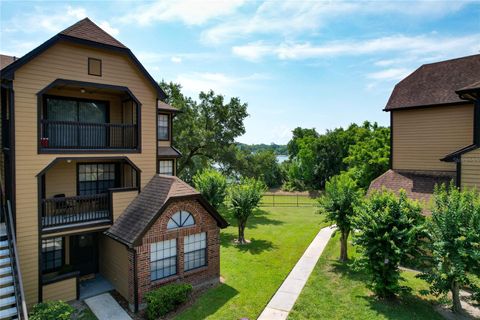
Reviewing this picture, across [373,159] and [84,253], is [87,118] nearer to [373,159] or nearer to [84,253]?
[84,253]

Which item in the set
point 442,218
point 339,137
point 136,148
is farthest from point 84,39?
point 339,137

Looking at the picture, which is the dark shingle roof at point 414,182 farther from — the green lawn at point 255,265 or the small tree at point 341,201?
the green lawn at point 255,265

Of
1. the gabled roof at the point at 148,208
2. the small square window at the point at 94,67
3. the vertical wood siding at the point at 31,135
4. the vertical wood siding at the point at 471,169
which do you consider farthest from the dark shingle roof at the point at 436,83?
the vertical wood siding at the point at 31,135

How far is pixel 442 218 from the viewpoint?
33.0 ft

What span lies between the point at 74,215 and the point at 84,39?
7.19m

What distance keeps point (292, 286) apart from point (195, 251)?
4.46 m

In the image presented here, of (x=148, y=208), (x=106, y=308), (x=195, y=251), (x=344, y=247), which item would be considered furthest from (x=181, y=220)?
(x=344, y=247)

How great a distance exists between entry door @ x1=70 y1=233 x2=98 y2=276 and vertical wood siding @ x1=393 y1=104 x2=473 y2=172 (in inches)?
713

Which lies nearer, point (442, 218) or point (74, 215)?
point (442, 218)

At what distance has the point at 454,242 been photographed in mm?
9539

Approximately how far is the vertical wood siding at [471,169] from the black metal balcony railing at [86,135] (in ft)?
49.4

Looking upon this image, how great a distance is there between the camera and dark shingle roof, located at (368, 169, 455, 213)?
16109 millimetres

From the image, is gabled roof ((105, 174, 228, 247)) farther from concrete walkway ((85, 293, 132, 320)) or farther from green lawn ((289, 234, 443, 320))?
green lawn ((289, 234, 443, 320))

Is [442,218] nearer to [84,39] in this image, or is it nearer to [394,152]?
[394,152]
